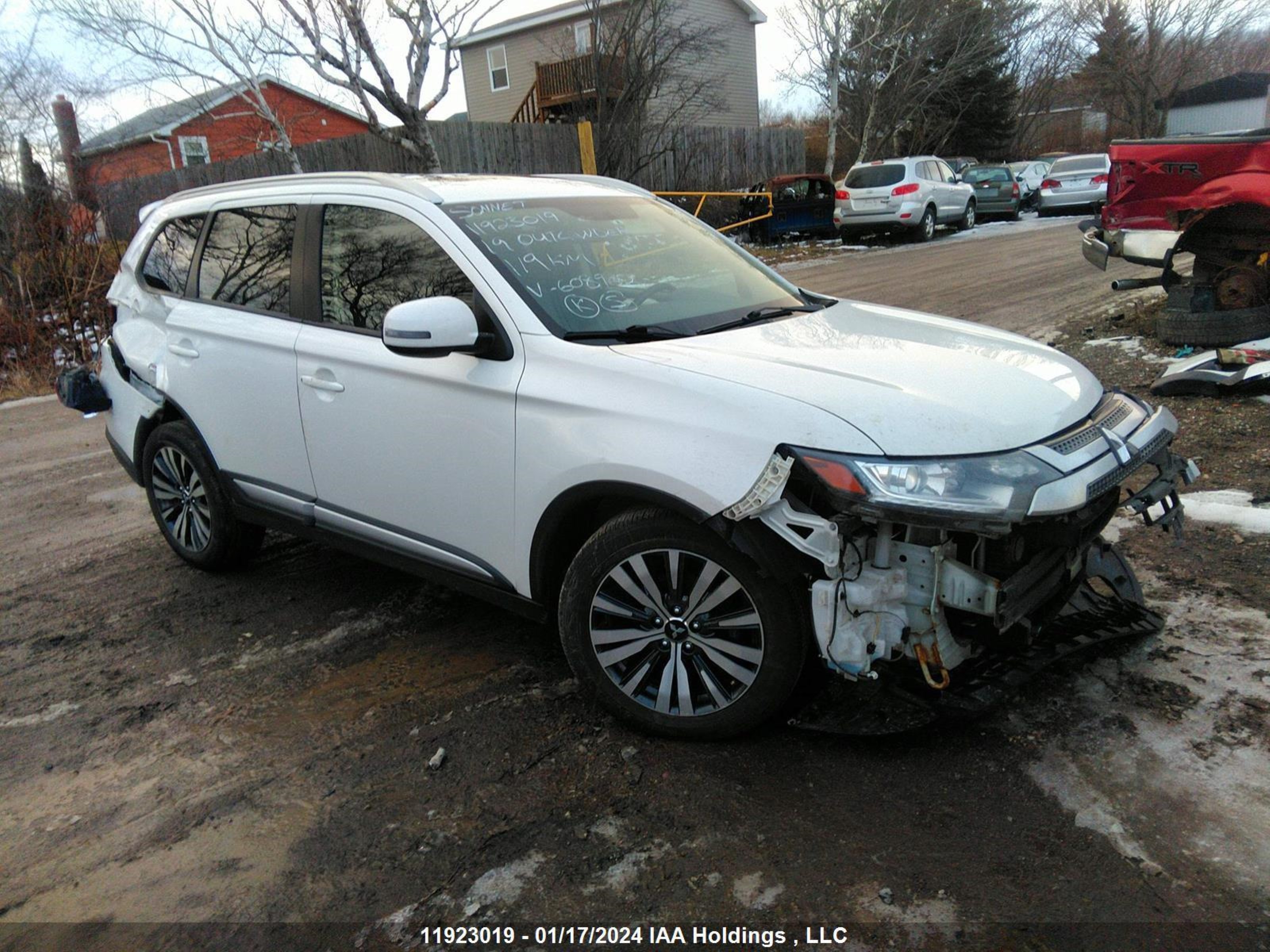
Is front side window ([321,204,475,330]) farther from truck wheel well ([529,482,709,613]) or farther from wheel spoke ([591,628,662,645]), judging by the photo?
wheel spoke ([591,628,662,645])

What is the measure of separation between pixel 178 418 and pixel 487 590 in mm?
2164

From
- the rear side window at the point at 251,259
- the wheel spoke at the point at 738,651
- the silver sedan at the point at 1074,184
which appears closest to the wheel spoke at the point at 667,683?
the wheel spoke at the point at 738,651

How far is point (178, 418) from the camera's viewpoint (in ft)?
15.0

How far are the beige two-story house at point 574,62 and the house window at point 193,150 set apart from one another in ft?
29.7

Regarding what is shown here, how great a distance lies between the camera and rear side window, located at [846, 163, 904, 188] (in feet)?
68.6

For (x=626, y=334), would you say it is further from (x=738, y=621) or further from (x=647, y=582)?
(x=738, y=621)

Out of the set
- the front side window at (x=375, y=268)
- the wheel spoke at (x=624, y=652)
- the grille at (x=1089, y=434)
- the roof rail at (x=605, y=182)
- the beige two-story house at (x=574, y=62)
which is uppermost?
the beige two-story house at (x=574, y=62)

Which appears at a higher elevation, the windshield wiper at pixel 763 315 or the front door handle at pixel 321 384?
the windshield wiper at pixel 763 315

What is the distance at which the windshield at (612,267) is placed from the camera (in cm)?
335

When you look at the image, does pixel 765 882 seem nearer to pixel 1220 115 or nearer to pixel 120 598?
pixel 120 598

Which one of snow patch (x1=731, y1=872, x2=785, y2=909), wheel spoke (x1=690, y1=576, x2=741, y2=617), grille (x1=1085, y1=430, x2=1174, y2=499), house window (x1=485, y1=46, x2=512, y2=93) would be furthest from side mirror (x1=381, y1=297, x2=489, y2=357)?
house window (x1=485, y1=46, x2=512, y2=93)

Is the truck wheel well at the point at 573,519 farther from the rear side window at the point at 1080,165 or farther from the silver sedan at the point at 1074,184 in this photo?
the rear side window at the point at 1080,165

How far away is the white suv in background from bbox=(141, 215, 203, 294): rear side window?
60.5 ft

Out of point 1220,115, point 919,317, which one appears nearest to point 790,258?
point 919,317
